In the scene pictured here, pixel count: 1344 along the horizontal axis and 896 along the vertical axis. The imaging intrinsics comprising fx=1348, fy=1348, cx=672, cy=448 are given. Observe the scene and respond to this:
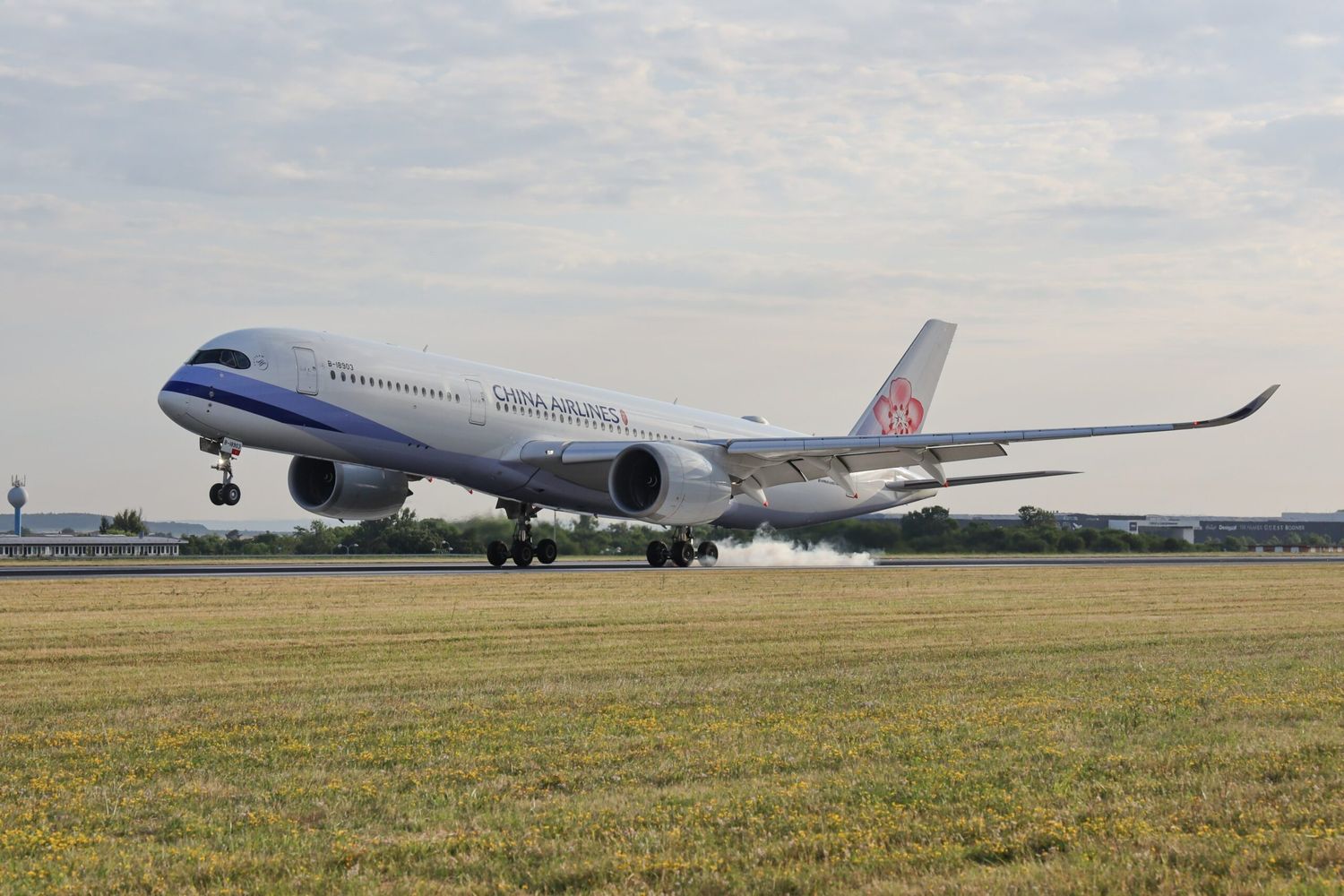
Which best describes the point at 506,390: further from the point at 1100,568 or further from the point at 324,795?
the point at 324,795

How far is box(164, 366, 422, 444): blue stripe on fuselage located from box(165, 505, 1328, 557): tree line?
34.8ft

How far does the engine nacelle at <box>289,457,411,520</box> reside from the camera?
128 ft

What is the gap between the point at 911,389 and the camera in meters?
51.5

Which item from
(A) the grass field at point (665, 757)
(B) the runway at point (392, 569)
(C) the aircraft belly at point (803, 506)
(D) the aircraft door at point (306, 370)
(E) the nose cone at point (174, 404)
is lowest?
(A) the grass field at point (665, 757)

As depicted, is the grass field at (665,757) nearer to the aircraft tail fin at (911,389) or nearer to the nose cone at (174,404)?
the nose cone at (174,404)

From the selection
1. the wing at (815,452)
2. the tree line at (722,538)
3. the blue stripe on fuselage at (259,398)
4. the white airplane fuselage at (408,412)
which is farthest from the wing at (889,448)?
the blue stripe on fuselage at (259,398)

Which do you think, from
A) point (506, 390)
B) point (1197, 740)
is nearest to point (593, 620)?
point (1197, 740)

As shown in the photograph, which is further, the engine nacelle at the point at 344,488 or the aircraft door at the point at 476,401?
the engine nacelle at the point at 344,488

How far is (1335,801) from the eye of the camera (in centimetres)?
757

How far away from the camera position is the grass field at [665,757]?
6539 millimetres

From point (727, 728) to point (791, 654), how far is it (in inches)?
235

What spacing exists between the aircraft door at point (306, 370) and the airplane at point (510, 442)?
0.10 feet

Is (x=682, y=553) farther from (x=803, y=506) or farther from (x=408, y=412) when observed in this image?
(x=408, y=412)

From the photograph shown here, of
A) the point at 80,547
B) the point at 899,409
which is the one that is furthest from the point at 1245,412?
the point at 80,547
